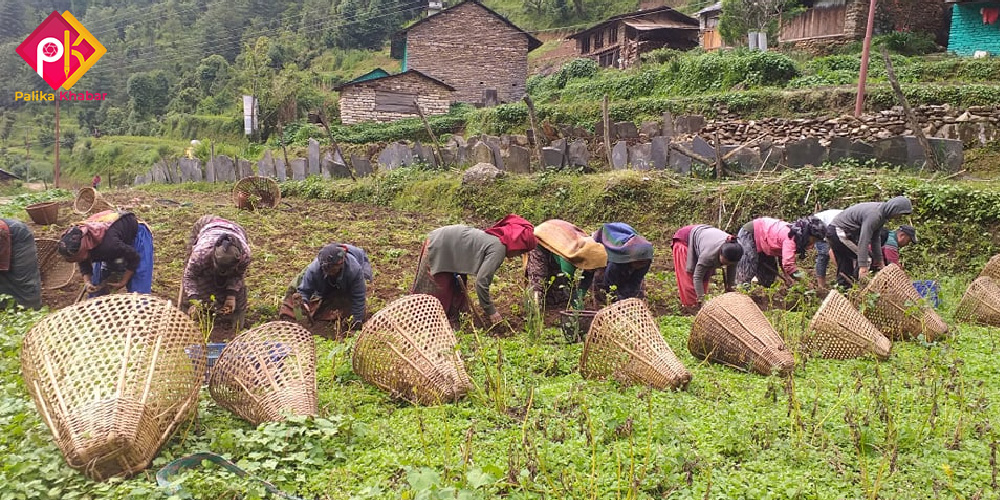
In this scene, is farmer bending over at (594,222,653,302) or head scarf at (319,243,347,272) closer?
head scarf at (319,243,347,272)

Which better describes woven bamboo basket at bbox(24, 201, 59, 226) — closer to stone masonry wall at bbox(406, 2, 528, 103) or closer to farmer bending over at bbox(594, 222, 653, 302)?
farmer bending over at bbox(594, 222, 653, 302)

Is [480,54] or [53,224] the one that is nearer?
[53,224]

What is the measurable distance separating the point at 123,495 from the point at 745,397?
334 cm

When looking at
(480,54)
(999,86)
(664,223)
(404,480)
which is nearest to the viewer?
(404,480)

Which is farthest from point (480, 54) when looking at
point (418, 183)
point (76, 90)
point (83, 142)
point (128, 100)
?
point (76, 90)

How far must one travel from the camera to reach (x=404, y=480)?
3150mm

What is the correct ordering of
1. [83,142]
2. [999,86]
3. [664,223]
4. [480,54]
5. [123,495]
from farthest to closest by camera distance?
[83,142], [480,54], [999,86], [664,223], [123,495]

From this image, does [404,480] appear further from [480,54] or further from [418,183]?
[480,54]

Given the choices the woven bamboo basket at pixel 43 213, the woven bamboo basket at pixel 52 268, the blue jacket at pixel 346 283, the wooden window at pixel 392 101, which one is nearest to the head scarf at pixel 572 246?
the blue jacket at pixel 346 283

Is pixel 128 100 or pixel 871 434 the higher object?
pixel 128 100

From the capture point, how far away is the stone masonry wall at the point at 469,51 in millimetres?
33750

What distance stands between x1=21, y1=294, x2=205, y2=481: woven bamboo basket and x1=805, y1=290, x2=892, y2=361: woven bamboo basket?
4218mm

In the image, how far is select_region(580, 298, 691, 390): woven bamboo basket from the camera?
432 centimetres

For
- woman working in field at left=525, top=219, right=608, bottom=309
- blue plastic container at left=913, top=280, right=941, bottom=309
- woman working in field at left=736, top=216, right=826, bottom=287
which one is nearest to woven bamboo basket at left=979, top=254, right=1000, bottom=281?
blue plastic container at left=913, top=280, right=941, bottom=309
